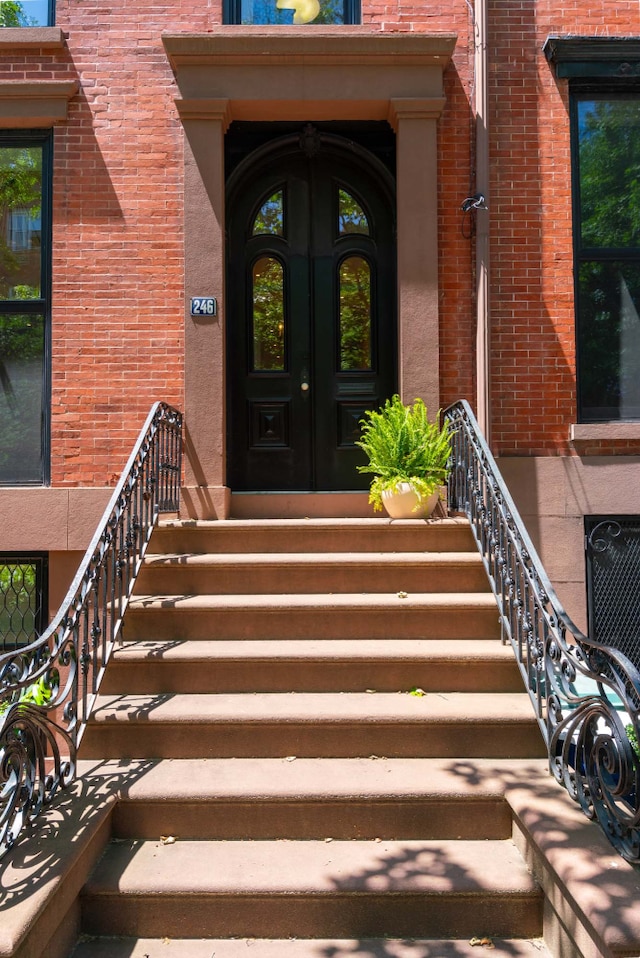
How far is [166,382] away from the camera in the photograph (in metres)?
6.75

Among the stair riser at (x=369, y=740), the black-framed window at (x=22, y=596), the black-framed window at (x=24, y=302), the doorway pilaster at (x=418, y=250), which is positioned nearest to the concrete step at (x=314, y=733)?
the stair riser at (x=369, y=740)

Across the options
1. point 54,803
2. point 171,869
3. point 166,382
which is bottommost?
point 171,869

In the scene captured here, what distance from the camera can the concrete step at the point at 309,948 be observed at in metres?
3.08

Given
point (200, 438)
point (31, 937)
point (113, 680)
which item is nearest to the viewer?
point (31, 937)

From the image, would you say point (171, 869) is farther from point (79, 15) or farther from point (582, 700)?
point (79, 15)

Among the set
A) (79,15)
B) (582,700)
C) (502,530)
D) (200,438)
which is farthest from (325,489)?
(79,15)

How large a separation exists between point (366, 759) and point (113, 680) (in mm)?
1544

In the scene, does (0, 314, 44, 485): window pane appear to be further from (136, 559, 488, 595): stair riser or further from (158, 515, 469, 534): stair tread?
(136, 559, 488, 595): stair riser

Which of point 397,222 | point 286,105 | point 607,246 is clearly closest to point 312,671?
point 397,222

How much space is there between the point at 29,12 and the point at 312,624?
6.26 meters

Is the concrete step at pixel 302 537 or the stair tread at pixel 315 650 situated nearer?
the stair tread at pixel 315 650

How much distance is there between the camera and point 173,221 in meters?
6.79

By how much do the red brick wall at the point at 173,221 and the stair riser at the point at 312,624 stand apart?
7.27ft

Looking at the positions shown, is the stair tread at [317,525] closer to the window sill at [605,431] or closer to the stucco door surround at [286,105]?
the stucco door surround at [286,105]
